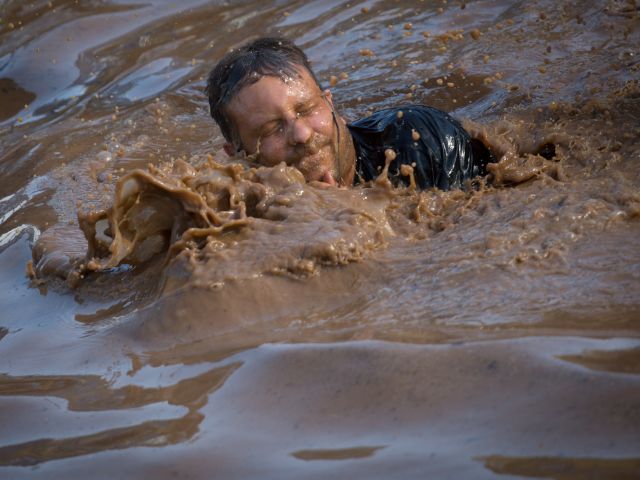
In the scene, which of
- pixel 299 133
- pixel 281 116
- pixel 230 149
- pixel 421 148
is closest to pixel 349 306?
pixel 299 133

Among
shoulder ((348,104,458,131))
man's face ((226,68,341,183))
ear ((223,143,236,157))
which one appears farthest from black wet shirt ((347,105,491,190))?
ear ((223,143,236,157))

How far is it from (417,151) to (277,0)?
383 centimetres

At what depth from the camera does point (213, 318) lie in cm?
253

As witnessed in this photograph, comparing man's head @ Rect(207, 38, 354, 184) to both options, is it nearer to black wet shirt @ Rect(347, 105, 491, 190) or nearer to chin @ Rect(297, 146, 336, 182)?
chin @ Rect(297, 146, 336, 182)

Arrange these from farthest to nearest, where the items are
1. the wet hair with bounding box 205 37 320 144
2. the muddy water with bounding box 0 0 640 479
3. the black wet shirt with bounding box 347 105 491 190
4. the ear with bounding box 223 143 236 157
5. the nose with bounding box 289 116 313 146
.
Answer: the ear with bounding box 223 143 236 157 → the black wet shirt with bounding box 347 105 491 190 → the wet hair with bounding box 205 37 320 144 → the nose with bounding box 289 116 313 146 → the muddy water with bounding box 0 0 640 479

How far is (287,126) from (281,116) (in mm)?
55

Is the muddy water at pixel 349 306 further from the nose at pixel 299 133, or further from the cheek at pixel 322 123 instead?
the cheek at pixel 322 123

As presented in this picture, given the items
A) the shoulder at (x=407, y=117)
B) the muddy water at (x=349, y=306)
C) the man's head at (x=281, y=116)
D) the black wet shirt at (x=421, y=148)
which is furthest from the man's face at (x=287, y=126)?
the shoulder at (x=407, y=117)

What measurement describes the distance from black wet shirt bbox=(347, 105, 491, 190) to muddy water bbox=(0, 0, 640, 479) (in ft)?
0.63

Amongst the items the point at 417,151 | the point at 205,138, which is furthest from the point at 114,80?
the point at 417,151

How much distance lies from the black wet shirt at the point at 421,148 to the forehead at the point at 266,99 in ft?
1.60

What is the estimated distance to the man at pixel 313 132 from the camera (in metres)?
3.68

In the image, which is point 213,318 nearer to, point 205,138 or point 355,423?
point 355,423

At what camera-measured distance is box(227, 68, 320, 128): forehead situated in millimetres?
3672
